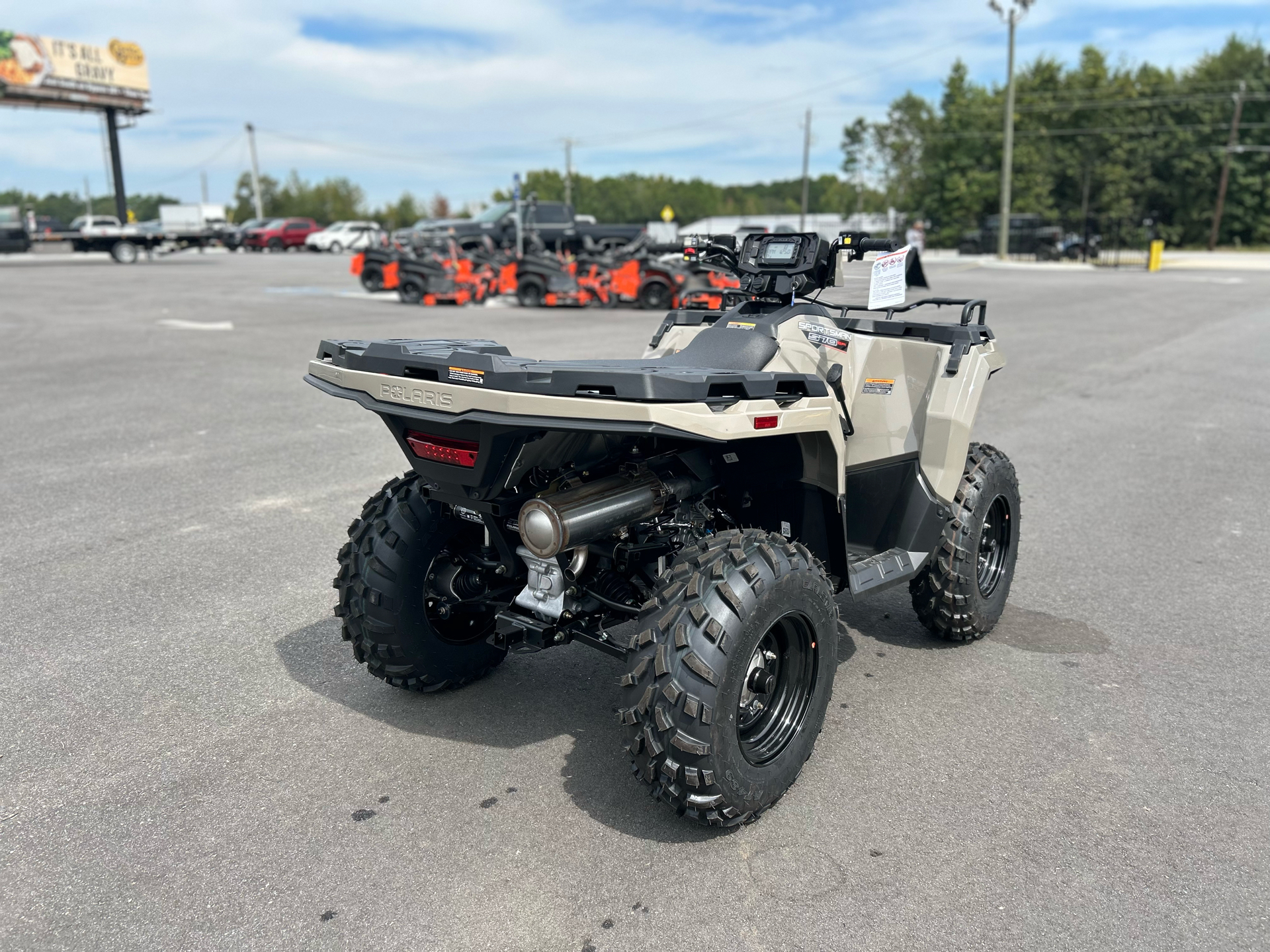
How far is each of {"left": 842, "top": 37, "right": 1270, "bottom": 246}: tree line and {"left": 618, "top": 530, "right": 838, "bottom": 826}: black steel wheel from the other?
61.4 meters

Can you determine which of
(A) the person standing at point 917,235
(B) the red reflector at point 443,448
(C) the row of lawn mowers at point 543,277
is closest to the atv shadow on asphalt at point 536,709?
(B) the red reflector at point 443,448

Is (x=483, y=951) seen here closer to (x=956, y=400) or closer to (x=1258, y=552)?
(x=956, y=400)

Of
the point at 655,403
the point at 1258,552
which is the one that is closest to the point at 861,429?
the point at 655,403

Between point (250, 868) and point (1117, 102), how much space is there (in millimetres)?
68628

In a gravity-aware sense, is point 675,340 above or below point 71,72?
below

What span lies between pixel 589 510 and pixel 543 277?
17.6 meters

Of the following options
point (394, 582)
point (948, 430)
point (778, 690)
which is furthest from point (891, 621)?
point (394, 582)

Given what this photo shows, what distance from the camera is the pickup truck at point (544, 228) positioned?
26.3m

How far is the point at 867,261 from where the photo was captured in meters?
3.74

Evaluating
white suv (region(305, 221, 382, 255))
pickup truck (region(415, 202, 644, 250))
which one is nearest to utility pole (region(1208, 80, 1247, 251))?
pickup truck (region(415, 202, 644, 250))

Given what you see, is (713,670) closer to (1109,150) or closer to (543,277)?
(543,277)

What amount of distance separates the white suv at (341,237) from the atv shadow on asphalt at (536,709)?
146 feet

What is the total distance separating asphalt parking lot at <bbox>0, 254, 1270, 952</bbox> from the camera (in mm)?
2576

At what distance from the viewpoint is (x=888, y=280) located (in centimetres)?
381
